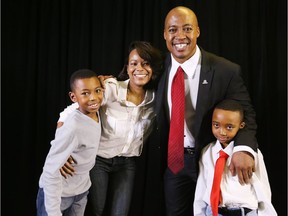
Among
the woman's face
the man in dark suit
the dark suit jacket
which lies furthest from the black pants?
the woman's face

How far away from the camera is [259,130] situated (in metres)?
2.84

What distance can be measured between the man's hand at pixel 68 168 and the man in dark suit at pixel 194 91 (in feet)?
1.95

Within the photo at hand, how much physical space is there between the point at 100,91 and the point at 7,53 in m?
1.45

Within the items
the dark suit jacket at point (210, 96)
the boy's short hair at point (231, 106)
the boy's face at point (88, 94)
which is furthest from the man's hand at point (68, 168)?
the boy's short hair at point (231, 106)

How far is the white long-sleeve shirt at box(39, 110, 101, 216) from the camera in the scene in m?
1.89

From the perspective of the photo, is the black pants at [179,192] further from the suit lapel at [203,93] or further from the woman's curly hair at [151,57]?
the woman's curly hair at [151,57]

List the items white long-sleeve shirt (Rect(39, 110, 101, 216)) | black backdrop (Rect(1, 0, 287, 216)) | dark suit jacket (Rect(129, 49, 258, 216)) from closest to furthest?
1. white long-sleeve shirt (Rect(39, 110, 101, 216))
2. dark suit jacket (Rect(129, 49, 258, 216))
3. black backdrop (Rect(1, 0, 287, 216))

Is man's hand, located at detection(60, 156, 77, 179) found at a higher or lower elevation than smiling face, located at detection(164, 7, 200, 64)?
lower

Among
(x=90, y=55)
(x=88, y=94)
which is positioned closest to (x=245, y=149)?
(x=88, y=94)

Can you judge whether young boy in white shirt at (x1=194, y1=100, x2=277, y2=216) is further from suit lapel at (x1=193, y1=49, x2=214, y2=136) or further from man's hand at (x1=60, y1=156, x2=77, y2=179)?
man's hand at (x1=60, y1=156, x2=77, y2=179)

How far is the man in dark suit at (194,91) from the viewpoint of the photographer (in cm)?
215

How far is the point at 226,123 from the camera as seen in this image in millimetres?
2029

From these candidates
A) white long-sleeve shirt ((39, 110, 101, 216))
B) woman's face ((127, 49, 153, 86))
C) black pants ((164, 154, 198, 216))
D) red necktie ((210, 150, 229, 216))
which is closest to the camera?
white long-sleeve shirt ((39, 110, 101, 216))

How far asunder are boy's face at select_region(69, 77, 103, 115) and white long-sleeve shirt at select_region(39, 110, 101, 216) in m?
0.06
